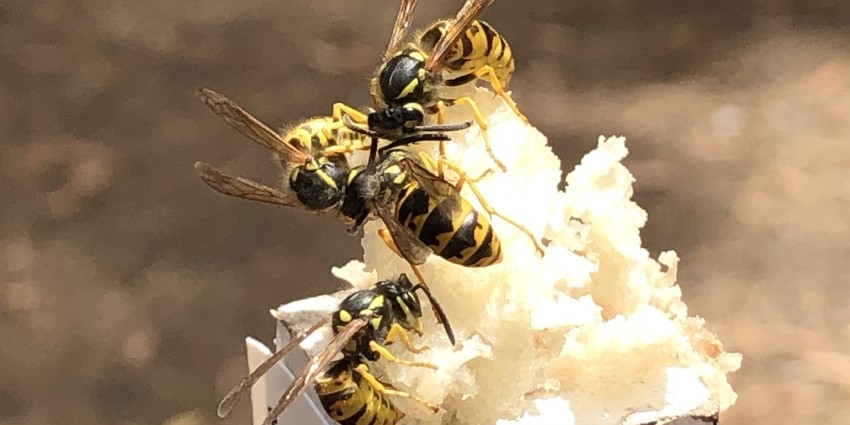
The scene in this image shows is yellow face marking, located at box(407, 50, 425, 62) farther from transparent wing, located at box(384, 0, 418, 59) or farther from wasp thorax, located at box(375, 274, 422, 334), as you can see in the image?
wasp thorax, located at box(375, 274, 422, 334)

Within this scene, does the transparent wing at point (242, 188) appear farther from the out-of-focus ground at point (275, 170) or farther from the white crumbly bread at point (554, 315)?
the out-of-focus ground at point (275, 170)

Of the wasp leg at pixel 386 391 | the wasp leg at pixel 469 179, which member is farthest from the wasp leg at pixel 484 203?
the wasp leg at pixel 386 391

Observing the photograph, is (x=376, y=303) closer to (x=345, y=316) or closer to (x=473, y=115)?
(x=345, y=316)

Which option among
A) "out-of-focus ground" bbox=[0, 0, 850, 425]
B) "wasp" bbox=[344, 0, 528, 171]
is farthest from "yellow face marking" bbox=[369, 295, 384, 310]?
"out-of-focus ground" bbox=[0, 0, 850, 425]

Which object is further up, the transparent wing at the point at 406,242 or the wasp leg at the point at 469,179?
the wasp leg at the point at 469,179

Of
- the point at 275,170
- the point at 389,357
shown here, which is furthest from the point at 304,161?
the point at 275,170

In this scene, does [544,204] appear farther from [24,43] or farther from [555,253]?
[24,43]

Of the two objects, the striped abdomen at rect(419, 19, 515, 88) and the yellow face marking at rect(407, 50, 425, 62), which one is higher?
the striped abdomen at rect(419, 19, 515, 88)
